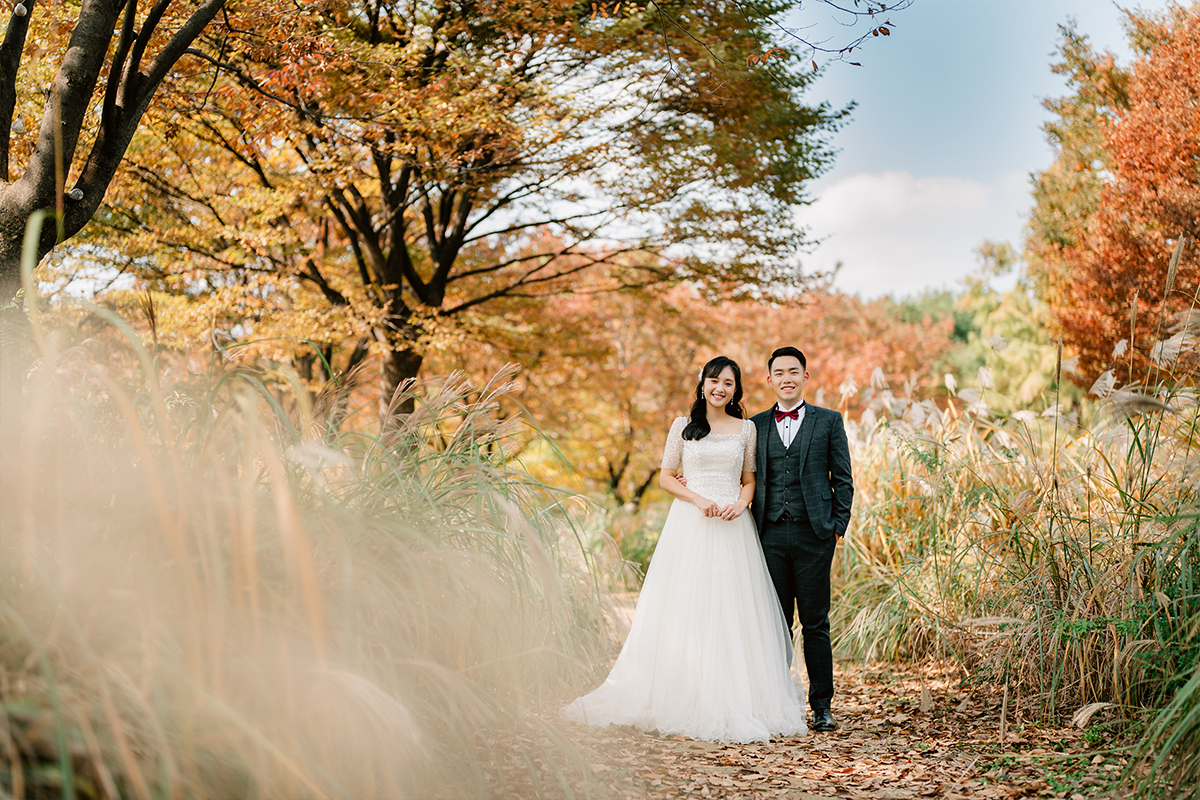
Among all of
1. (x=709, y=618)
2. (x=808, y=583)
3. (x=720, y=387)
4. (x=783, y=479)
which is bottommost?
(x=709, y=618)

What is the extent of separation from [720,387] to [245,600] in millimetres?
2809

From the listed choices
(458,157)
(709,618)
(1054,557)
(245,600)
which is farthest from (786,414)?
(458,157)

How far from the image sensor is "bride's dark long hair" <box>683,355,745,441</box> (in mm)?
4488

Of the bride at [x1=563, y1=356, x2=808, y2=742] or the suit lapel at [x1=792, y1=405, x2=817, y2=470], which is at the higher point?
the suit lapel at [x1=792, y1=405, x2=817, y2=470]

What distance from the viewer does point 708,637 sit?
13.7ft

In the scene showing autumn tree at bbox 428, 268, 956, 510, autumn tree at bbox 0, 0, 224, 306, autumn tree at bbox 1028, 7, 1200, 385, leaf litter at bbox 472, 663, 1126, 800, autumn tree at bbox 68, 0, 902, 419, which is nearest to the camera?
leaf litter at bbox 472, 663, 1126, 800

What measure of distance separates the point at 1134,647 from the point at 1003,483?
6.81 ft

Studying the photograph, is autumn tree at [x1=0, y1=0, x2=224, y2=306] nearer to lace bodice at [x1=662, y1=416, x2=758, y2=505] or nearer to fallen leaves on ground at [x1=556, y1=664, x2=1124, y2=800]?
lace bodice at [x1=662, y1=416, x2=758, y2=505]

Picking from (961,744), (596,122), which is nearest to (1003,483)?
(961,744)

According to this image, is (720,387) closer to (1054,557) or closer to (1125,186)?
(1054,557)

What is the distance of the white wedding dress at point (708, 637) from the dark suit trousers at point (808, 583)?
91 mm

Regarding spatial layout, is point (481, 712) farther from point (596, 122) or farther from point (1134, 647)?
point (596, 122)

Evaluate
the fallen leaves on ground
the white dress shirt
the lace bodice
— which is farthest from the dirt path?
the white dress shirt

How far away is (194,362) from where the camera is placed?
306cm
